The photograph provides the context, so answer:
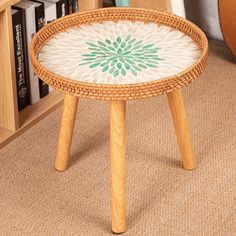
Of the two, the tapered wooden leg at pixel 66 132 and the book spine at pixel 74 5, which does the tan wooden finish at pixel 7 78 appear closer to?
the tapered wooden leg at pixel 66 132

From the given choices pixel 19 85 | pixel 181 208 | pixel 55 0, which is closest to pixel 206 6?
pixel 55 0

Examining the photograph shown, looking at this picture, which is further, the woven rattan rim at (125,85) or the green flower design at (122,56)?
the green flower design at (122,56)

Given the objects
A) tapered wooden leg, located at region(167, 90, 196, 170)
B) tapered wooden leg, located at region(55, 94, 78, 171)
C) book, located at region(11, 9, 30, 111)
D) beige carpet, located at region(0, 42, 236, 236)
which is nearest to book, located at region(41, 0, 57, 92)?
book, located at region(11, 9, 30, 111)

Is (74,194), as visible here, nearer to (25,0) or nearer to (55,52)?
(55,52)

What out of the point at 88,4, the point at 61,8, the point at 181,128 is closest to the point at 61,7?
the point at 61,8

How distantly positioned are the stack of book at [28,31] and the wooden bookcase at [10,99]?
0.03 metres

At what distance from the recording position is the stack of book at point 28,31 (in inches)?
77.0

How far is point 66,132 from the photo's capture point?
1793 mm

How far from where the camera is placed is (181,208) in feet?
5.73

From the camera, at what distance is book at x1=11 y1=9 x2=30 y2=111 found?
6.35 feet

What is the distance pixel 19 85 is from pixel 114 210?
0.56m

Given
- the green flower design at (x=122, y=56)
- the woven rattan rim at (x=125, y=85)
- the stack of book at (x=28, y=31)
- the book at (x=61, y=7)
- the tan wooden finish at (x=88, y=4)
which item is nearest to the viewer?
the woven rattan rim at (x=125, y=85)

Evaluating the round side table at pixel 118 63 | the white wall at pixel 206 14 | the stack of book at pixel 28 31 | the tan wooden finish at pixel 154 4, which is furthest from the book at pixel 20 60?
the white wall at pixel 206 14

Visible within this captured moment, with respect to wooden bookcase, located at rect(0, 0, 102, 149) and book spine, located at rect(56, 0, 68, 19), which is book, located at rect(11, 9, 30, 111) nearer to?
wooden bookcase, located at rect(0, 0, 102, 149)
